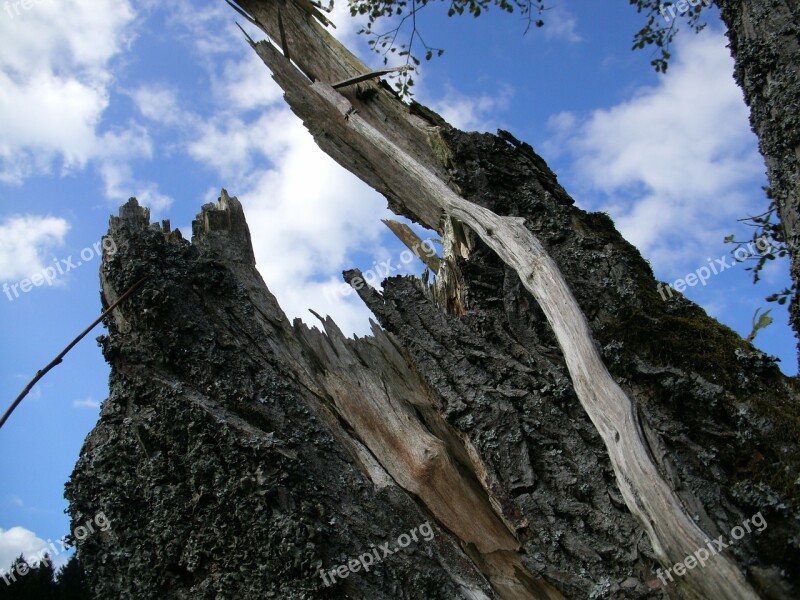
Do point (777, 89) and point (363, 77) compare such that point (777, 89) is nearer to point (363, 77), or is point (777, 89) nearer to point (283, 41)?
point (363, 77)

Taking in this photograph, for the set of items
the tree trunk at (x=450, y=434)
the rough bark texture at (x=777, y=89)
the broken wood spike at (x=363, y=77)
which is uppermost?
the broken wood spike at (x=363, y=77)

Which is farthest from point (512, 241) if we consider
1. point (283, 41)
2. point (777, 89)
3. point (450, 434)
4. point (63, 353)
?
point (283, 41)

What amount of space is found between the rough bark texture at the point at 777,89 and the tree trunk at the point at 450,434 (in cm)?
72

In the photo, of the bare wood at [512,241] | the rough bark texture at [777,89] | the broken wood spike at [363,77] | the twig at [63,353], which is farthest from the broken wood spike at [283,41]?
the rough bark texture at [777,89]

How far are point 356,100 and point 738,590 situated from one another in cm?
429

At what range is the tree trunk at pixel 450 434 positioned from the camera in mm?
2805

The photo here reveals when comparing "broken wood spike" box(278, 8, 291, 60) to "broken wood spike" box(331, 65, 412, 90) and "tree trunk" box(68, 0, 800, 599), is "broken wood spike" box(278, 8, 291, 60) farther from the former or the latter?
"tree trunk" box(68, 0, 800, 599)

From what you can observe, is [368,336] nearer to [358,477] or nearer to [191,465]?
[358,477]

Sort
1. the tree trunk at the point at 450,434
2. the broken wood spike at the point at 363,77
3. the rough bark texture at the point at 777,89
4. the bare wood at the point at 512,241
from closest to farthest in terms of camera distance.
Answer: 1. the bare wood at the point at 512,241
2. the tree trunk at the point at 450,434
3. the rough bark texture at the point at 777,89
4. the broken wood spike at the point at 363,77

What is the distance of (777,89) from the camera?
369cm

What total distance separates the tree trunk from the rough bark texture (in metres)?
0.72

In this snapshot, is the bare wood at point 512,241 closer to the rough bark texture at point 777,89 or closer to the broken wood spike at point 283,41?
the broken wood spike at point 283,41

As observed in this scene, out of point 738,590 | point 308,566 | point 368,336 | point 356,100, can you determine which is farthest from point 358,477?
point 356,100

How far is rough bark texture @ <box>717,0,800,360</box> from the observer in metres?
3.58
